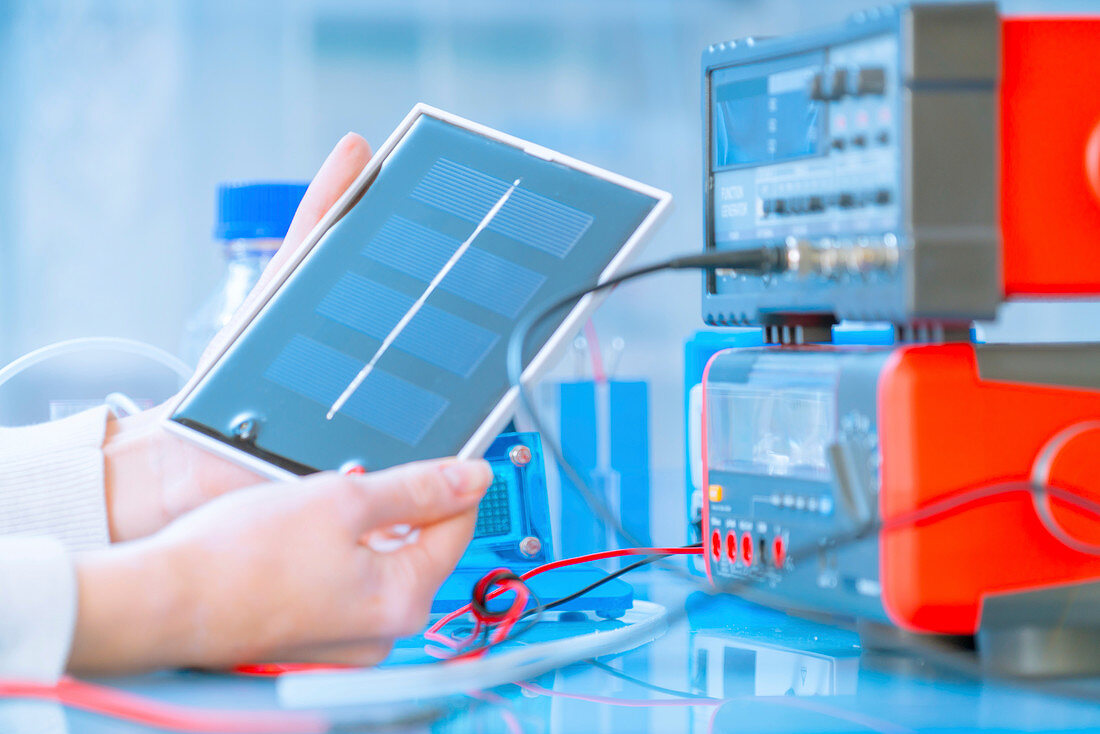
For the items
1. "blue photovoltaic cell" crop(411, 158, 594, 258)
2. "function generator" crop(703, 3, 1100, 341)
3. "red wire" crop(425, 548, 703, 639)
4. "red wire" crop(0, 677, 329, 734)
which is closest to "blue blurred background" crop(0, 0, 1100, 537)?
"red wire" crop(425, 548, 703, 639)

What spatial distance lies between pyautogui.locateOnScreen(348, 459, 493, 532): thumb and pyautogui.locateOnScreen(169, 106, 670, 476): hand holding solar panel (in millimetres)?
36

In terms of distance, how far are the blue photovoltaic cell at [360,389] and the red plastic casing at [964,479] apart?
27cm

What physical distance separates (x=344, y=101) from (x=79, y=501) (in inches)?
71.6

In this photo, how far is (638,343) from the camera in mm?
2438

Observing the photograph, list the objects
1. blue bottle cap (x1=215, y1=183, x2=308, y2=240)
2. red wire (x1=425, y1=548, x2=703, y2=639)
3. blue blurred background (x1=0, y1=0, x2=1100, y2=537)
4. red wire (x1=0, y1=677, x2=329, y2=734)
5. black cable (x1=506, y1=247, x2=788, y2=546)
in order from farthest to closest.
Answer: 1. blue blurred background (x1=0, y1=0, x2=1100, y2=537)
2. blue bottle cap (x1=215, y1=183, x2=308, y2=240)
3. red wire (x1=425, y1=548, x2=703, y2=639)
4. black cable (x1=506, y1=247, x2=788, y2=546)
5. red wire (x1=0, y1=677, x2=329, y2=734)

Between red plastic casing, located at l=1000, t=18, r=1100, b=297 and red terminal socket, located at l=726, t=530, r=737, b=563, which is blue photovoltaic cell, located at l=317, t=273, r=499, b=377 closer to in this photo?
red terminal socket, located at l=726, t=530, r=737, b=563

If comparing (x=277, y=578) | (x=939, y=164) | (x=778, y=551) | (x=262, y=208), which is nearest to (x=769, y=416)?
(x=778, y=551)

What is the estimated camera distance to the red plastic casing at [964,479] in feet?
1.71

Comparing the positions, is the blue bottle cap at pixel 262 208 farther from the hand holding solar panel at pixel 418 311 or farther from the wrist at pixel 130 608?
the wrist at pixel 130 608

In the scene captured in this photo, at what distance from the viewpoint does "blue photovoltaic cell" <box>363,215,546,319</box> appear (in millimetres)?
657

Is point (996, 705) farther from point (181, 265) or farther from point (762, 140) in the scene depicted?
point (181, 265)

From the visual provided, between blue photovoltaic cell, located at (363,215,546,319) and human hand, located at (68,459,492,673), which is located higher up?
blue photovoltaic cell, located at (363,215,546,319)

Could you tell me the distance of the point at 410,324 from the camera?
2.20ft

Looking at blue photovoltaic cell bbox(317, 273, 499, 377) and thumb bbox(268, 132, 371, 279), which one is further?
thumb bbox(268, 132, 371, 279)
